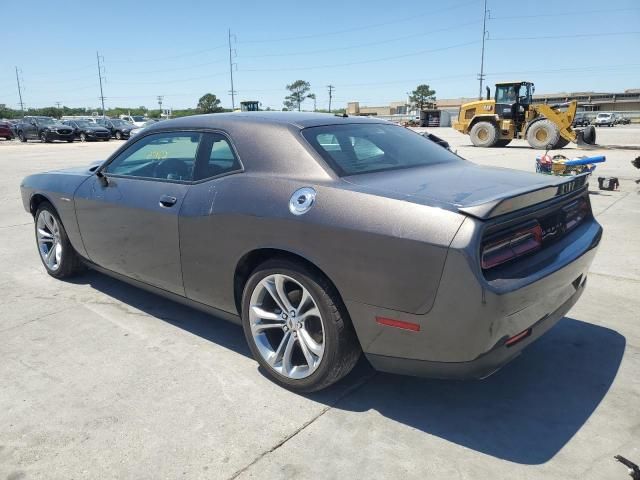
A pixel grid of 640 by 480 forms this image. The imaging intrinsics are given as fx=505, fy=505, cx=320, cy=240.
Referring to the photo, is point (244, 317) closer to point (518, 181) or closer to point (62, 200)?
point (518, 181)

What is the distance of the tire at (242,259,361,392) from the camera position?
2.48m

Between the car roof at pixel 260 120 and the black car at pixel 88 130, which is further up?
the car roof at pixel 260 120

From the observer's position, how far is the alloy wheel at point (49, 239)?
4.59 metres

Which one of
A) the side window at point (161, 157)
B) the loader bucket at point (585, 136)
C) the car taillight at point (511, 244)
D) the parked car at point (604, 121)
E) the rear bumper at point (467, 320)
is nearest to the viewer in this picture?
the rear bumper at point (467, 320)

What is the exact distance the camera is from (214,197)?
2.96 meters

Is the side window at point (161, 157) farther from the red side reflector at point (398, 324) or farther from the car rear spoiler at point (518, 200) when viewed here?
the car rear spoiler at point (518, 200)

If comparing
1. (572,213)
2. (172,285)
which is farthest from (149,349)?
(572,213)

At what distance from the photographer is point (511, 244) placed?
7.55 feet

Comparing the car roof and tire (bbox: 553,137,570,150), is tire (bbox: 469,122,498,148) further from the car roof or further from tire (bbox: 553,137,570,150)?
the car roof

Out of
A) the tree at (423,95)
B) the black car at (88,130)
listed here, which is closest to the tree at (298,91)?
the tree at (423,95)

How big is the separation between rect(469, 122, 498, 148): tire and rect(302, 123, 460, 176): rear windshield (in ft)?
63.2

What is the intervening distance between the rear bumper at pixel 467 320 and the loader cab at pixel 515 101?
67.9 feet

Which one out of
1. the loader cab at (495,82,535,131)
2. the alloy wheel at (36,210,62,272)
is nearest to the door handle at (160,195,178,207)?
the alloy wheel at (36,210,62,272)

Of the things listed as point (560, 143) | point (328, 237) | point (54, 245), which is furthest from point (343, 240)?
point (560, 143)
